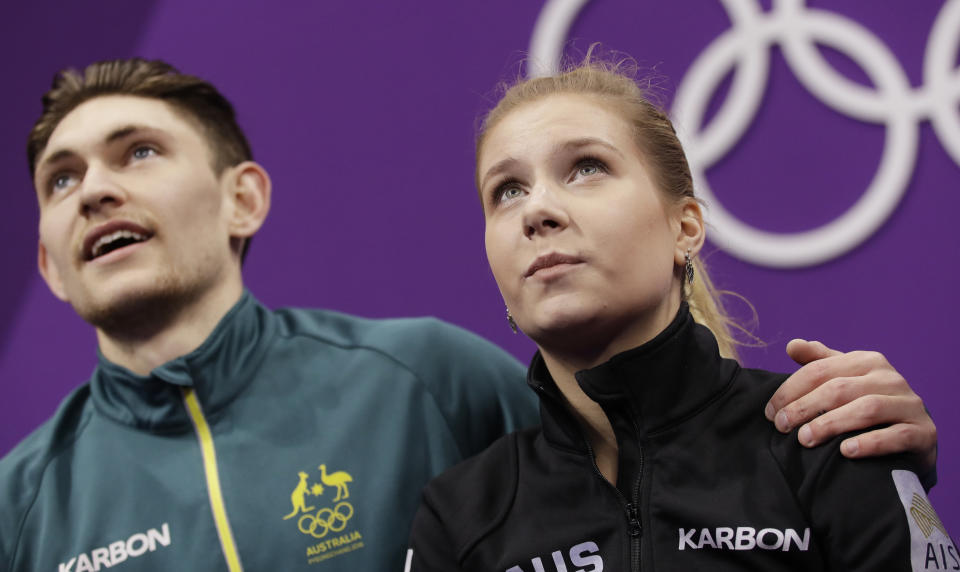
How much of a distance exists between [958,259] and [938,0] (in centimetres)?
59

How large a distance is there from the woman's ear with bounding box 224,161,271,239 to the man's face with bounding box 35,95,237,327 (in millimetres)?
35

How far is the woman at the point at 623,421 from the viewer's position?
3.33 ft

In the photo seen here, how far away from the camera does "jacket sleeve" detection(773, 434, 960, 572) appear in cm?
95

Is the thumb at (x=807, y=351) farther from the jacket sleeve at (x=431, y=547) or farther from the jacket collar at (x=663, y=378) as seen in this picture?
the jacket sleeve at (x=431, y=547)

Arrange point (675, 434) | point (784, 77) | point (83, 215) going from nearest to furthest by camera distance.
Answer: point (675, 434), point (83, 215), point (784, 77)

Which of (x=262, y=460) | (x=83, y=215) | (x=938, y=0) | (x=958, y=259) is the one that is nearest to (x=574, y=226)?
(x=262, y=460)

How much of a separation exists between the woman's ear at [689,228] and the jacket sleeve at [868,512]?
31cm

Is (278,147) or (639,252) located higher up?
(278,147)

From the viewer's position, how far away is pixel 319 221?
263cm

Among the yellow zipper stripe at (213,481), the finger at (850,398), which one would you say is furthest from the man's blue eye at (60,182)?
the finger at (850,398)

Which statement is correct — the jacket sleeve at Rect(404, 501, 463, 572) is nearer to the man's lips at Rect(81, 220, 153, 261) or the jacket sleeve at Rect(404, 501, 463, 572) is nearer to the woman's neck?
the woman's neck

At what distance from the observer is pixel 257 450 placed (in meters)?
1.54

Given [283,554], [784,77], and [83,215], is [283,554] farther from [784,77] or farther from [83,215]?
[784,77]

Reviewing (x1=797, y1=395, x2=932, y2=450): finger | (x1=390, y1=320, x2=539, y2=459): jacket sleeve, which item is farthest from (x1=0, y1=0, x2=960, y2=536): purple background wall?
(x1=797, y1=395, x2=932, y2=450): finger
